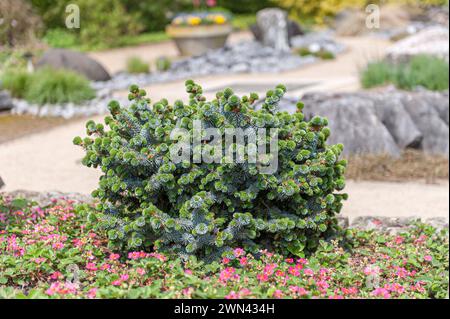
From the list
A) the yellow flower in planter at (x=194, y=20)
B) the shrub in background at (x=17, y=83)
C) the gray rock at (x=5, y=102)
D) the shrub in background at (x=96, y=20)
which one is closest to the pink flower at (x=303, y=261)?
the gray rock at (x=5, y=102)

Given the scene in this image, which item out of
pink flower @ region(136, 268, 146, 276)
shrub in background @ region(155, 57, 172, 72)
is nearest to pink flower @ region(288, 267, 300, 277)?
pink flower @ region(136, 268, 146, 276)

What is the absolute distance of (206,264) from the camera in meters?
4.04

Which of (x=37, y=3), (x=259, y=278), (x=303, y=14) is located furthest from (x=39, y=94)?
(x=303, y=14)

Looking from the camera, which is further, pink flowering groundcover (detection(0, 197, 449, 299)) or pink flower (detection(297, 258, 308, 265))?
pink flower (detection(297, 258, 308, 265))

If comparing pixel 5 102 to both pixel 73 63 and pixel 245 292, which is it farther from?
pixel 245 292

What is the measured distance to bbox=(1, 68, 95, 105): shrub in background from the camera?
1109 cm

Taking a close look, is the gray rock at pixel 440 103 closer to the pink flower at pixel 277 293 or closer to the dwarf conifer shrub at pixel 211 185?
the dwarf conifer shrub at pixel 211 185

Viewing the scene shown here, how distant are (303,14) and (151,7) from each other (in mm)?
6142

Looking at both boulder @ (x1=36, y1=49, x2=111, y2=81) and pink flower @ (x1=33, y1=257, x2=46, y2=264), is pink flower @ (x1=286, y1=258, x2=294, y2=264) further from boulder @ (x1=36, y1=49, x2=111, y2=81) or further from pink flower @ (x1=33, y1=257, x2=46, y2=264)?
boulder @ (x1=36, y1=49, x2=111, y2=81)

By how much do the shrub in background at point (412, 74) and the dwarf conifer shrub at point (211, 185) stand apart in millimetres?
5949

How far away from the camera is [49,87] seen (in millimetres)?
11195

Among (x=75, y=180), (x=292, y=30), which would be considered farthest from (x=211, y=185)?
(x=292, y=30)

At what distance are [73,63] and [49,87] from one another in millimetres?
2282

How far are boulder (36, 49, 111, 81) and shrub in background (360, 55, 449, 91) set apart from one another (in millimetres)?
5148
